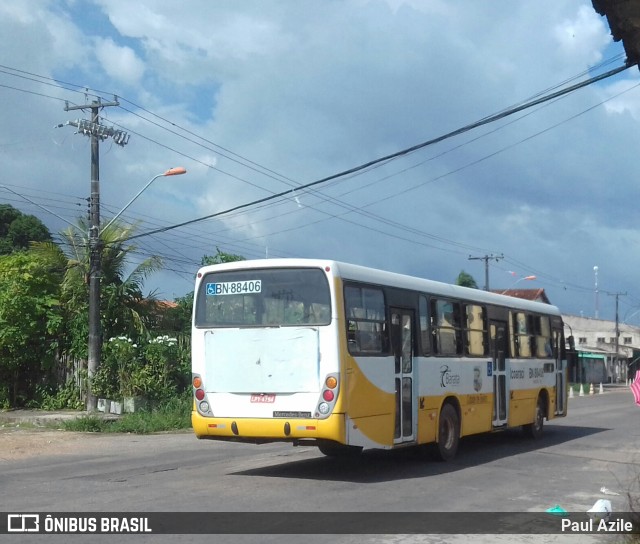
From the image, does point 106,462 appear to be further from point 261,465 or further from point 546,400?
point 546,400

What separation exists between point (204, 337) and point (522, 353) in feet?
27.9

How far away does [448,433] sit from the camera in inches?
583

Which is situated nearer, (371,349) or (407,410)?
(371,349)

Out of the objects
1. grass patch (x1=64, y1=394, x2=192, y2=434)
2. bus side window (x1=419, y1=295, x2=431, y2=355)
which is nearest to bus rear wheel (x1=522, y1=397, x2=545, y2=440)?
bus side window (x1=419, y1=295, x2=431, y2=355)

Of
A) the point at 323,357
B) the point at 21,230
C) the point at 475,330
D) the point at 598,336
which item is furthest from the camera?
the point at 598,336

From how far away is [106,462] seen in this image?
584 inches

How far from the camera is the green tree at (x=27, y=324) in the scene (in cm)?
2480

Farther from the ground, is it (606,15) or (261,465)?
(606,15)

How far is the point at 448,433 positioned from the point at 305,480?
365 centimetres

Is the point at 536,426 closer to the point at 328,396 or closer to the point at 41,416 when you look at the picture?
the point at 328,396

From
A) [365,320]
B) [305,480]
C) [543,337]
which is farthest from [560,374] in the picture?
[305,480]

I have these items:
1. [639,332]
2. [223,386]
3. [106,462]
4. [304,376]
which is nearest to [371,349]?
[304,376]

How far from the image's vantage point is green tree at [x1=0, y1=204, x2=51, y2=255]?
184ft

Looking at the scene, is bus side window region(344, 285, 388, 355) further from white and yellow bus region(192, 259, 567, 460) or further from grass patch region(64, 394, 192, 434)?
grass patch region(64, 394, 192, 434)
